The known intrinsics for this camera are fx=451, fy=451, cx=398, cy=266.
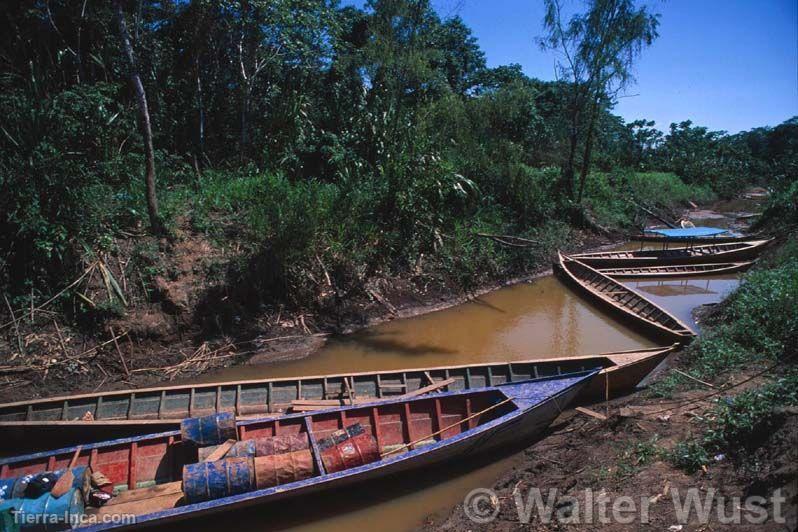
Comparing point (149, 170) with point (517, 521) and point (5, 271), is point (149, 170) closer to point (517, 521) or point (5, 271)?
point (5, 271)

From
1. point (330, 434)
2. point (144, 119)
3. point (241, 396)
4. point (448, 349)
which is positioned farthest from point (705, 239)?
point (144, 119)

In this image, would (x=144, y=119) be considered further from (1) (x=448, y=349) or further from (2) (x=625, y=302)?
(2) (x=625, y=302)

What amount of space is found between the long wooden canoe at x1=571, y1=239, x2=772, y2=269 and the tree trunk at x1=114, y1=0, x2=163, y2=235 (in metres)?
11.6

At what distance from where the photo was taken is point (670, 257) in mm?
14688

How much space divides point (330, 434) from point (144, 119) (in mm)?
6578

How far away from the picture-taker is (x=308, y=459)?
467 cm

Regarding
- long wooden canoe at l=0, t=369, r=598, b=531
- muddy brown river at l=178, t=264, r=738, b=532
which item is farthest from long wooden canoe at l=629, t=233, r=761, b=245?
long wooden canoe at l=0, t=369, r=598, b=531

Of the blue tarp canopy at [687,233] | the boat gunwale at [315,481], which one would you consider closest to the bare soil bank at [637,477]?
the boat gunwale at [315,481]

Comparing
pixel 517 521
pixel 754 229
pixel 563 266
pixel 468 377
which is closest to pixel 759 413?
pixel 517 521

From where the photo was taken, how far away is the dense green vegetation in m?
7.97

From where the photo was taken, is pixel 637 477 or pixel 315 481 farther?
pixel 315 481

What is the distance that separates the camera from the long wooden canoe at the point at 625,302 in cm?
844

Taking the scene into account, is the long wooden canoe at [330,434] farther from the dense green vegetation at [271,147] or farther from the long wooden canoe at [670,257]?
the long wooden canoe at [670,257]

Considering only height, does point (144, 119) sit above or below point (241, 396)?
above
